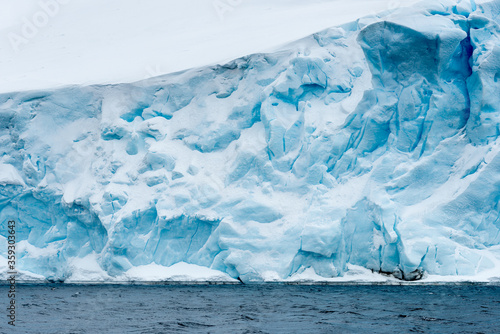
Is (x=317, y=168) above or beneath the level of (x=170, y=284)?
above

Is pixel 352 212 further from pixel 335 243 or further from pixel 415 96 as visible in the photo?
pixel 415 96

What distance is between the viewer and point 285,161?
42.0 ft

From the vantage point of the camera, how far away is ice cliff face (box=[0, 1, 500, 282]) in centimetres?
1187

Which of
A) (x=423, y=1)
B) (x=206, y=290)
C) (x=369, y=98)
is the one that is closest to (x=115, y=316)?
(x=206, y=290)

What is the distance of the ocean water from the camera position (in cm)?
785

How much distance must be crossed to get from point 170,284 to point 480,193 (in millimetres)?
6076

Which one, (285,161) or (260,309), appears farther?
(285,161)

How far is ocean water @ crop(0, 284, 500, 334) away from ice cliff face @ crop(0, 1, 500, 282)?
76 centimetres

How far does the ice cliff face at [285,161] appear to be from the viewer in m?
11.9

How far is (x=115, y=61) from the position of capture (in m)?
16.7

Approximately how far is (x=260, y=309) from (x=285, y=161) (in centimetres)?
419

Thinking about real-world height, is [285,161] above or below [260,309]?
below

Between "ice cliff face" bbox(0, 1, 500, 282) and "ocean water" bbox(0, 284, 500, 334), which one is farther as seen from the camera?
"ice cliff face" bbox(0, 1, 500, 282)

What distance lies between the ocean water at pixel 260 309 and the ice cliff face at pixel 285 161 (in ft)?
2.51
